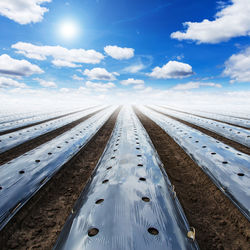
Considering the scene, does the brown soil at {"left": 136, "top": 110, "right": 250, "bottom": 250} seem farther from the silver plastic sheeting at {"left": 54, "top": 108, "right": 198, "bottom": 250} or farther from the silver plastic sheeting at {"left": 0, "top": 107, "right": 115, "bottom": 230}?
the silver plastic sheeting at {"left": 0, "top": 107, "right": 115, "bottom": 230}

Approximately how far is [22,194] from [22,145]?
4.41 metres

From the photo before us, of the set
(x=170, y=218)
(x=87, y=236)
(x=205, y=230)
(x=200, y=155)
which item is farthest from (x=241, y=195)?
(x=87, y=236)

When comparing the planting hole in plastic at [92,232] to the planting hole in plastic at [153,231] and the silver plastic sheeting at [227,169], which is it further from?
the silver plastic sheeting at [227,169]

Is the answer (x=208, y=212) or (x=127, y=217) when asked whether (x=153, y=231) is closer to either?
(x=127, y=217)

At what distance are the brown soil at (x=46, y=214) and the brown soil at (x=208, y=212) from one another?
200 centimetres

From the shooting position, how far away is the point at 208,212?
2.37m

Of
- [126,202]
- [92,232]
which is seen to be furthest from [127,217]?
[92,232]

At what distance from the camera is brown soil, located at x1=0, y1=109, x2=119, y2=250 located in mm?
1854

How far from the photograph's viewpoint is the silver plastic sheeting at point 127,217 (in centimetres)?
124

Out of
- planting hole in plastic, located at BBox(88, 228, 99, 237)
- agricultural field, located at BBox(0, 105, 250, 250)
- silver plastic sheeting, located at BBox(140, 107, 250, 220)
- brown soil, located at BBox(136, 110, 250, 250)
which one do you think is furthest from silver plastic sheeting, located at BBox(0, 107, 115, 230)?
silver plastic sheeting, located at BBox(140, 107, 250, 220)

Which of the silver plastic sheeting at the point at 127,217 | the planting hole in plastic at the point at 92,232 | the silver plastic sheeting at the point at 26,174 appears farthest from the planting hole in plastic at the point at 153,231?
the silver plastic sheeting at the point at 26,174

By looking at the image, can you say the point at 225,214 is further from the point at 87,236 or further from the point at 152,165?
the point at 87,236

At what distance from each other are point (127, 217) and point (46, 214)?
1.62 metres

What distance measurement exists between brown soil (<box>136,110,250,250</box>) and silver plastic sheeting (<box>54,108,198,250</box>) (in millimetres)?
643
